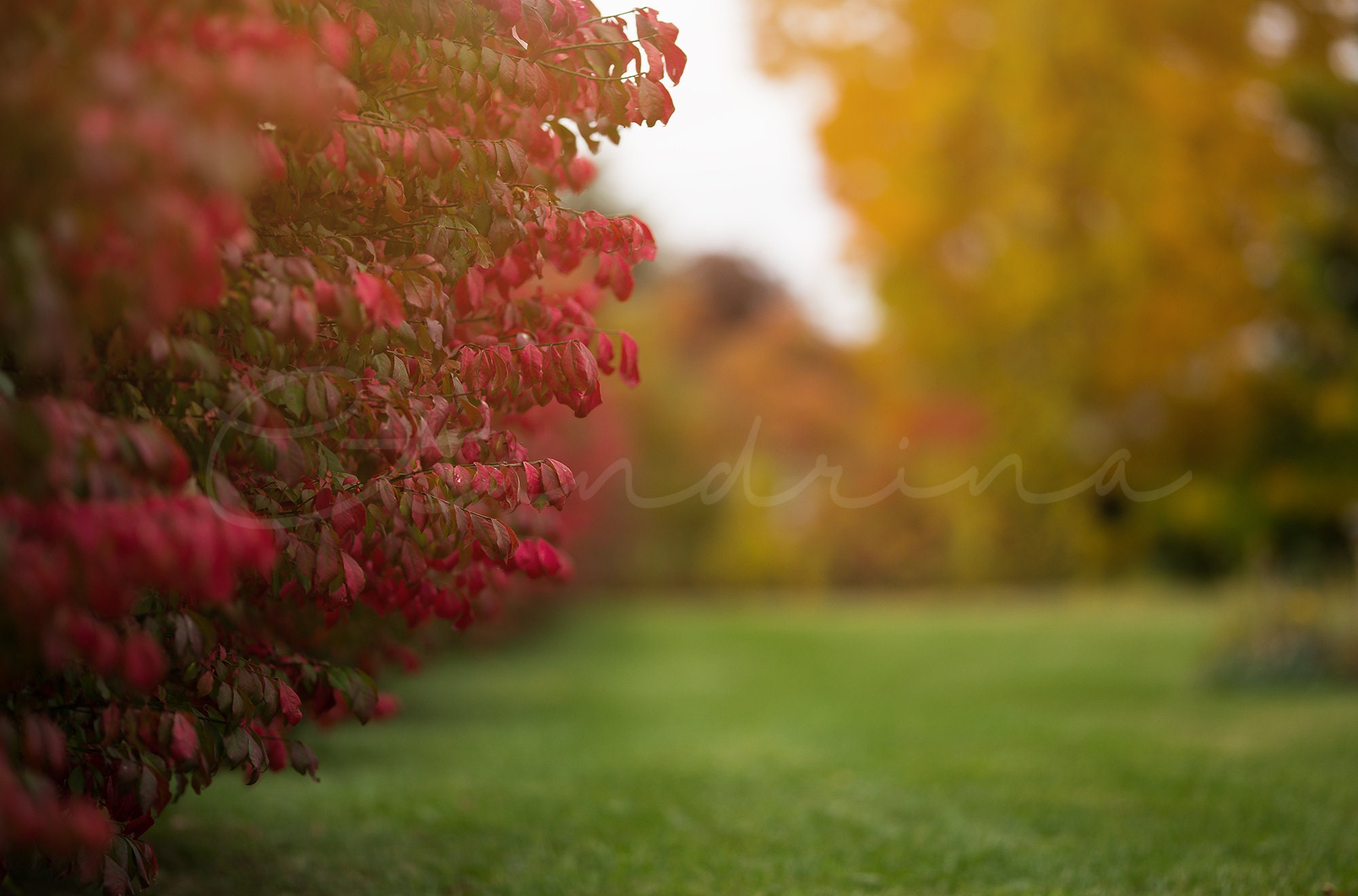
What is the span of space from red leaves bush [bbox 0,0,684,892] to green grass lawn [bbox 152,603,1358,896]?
4.91ft

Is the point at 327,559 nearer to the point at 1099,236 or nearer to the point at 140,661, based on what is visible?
the point at 140,661

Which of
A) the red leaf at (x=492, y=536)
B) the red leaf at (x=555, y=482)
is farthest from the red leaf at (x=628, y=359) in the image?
the red leaf at (x=492, y=536)

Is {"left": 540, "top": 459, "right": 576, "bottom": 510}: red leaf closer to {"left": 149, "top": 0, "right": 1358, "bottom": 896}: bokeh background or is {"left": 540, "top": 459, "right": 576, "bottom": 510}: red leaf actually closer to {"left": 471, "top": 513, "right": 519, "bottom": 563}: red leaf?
{"left": 471, "top": 513, "right": 519, "bottom": 563}: red leaf

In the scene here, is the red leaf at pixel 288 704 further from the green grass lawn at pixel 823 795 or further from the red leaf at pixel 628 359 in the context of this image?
the green grass lawn at pixel 823 795

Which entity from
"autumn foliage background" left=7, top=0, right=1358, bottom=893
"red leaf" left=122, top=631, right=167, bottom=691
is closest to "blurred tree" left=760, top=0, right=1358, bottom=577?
"autumn foliage background" left=7, top=0, right=1358, bottom=893

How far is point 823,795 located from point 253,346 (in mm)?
4163

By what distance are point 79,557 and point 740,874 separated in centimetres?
298

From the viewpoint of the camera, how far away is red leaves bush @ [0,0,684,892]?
183 cm

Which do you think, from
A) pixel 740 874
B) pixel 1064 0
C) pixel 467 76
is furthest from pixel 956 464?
pixel 467 76

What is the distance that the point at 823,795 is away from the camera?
5.58 m

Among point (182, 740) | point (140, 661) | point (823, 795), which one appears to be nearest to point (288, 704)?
point (182, 740)

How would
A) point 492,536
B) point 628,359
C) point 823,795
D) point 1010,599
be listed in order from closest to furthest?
point 492,536 < point 628,359 < point 823,795 < point 1010,599

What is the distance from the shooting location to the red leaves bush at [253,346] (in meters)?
1.83

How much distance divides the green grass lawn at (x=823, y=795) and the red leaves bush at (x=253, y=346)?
58.9 inches
